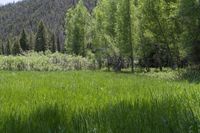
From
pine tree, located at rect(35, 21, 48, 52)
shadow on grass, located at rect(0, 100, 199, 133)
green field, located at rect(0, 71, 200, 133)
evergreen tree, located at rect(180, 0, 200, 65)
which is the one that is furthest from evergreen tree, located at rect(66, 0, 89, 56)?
shadow on grass, located at rect(0, 100, 199, 133)

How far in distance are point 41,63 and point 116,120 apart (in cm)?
5323

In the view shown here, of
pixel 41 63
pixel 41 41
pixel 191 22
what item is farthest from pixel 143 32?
pixel 41 41

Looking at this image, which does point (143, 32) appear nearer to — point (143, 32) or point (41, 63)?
point (143, 32)

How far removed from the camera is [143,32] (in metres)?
53.5

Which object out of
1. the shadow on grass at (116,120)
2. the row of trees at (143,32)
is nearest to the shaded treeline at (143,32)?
the row of trees at (143,32)

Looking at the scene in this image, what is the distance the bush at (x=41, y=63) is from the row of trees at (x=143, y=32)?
16.0 feet

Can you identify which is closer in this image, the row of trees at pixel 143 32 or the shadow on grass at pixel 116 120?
the shadow on grass at pixel 116 120

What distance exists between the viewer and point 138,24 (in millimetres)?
55406

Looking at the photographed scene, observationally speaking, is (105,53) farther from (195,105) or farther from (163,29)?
(195,105)

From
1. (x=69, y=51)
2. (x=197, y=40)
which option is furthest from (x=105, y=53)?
(x=197, y=40)

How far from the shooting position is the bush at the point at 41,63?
54078 mm

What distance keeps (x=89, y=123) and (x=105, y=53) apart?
62.8 metres

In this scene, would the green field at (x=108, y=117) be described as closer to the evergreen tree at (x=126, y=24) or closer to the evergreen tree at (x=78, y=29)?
the evergreen tree at (x=126, y=24)

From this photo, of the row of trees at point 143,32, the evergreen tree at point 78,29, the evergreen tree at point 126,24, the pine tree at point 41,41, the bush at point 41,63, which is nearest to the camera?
the row of trees at point 143,32
